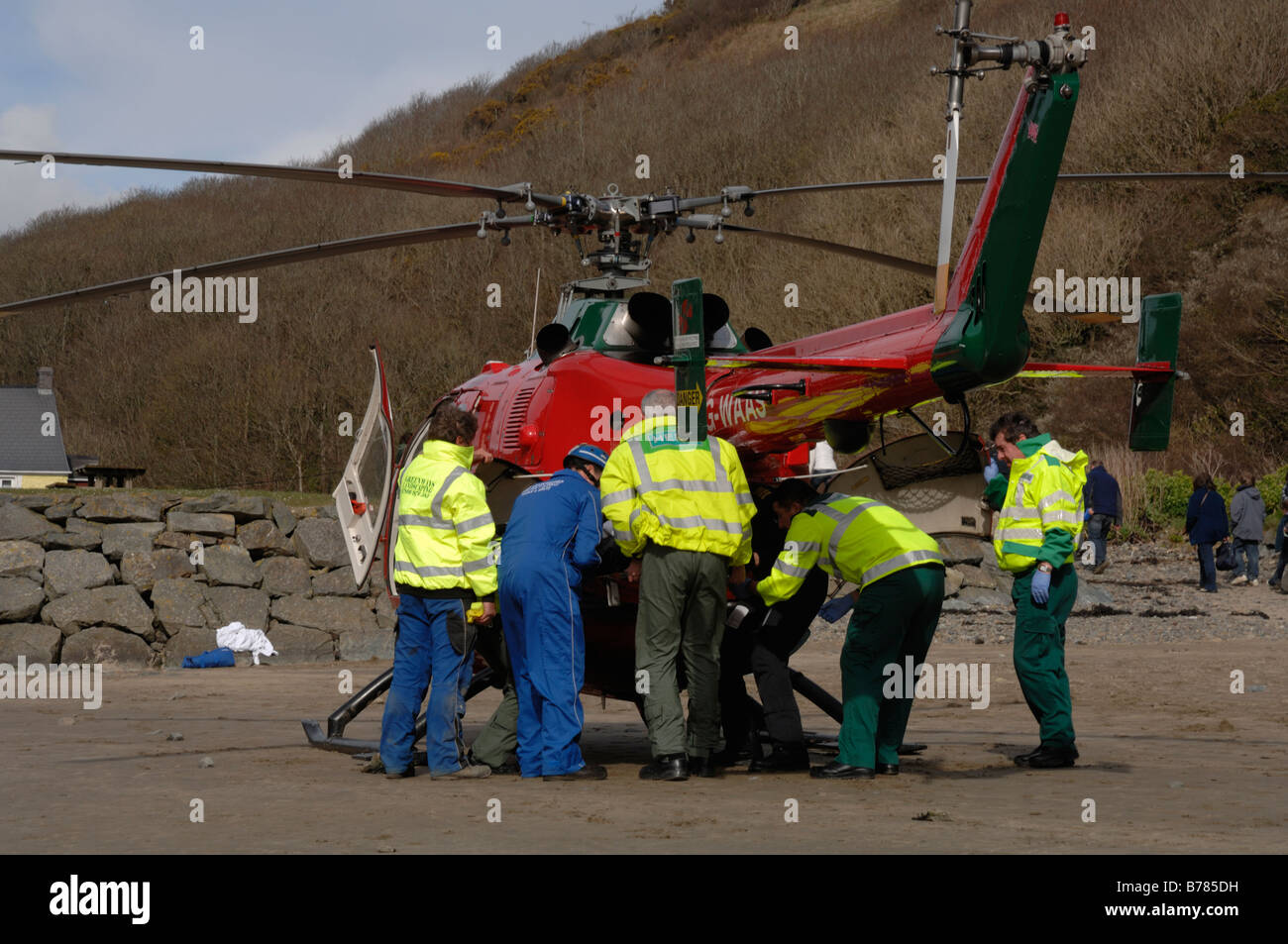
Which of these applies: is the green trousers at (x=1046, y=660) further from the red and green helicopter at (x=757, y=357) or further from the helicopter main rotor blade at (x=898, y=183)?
the helicopter main rotor blade at (x=898, y=183)

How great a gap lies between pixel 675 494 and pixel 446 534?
138 cm

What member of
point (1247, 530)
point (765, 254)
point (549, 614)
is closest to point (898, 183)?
point (549, 614)

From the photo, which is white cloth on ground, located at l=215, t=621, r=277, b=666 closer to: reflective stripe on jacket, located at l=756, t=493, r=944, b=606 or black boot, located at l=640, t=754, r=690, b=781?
black boot, located at l=640, t=754, r=690, b=781

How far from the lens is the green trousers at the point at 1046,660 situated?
8.20 meters

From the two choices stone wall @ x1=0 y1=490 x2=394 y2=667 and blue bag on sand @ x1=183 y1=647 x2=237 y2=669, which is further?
stone wall @ x1=0 y1=490 x2=394 y2=667

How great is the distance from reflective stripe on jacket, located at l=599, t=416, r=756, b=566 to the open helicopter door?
2.08m

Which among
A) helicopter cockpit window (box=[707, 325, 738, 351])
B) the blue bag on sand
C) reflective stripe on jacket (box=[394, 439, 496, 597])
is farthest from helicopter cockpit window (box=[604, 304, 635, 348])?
the blue bag on sand

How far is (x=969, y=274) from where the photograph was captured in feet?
22.3

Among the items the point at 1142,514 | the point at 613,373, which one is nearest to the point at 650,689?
the point at 613,373

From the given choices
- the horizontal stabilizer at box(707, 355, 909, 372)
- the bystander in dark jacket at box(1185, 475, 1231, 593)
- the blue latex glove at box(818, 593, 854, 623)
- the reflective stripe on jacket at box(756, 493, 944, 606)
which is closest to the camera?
the horizontal stabilizer at box(707, 355, 909, 372)

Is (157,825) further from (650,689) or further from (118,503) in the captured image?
(118,503)

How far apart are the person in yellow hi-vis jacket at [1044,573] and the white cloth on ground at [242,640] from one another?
13.1 metres

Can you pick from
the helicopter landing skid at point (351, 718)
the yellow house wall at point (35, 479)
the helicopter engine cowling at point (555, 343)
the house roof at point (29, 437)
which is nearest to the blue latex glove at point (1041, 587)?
the helicopter engine cowling at point (555, 343)

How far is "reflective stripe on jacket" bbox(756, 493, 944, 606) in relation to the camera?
25.5 ft
